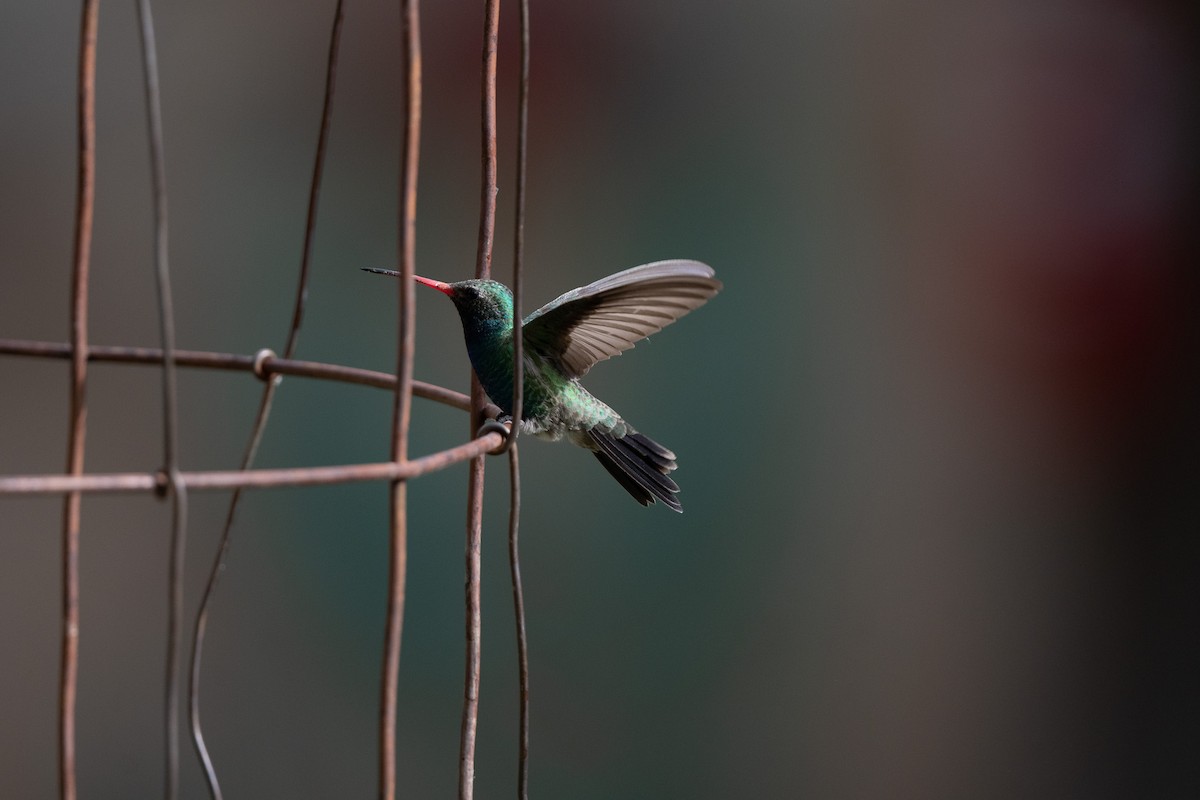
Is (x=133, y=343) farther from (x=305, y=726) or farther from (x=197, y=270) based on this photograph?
(x=305, y=726)

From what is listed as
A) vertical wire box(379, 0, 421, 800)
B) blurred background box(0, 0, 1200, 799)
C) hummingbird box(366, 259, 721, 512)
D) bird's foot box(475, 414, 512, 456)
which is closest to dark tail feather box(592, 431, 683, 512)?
hummingbird box(366, 259, 721, 512)

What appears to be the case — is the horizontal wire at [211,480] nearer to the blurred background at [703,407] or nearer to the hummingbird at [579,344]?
the hummingbird at [579,344]

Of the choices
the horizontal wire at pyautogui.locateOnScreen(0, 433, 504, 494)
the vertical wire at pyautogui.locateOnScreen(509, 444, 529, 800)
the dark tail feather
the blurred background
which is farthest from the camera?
the blurred background

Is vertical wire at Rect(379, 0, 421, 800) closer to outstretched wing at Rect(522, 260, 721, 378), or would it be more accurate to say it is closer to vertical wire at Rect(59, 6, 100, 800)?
vertical wire at Rect(59, 6, 100, 800)

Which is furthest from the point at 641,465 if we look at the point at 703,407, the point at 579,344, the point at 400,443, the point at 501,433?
→ the point at 703,407

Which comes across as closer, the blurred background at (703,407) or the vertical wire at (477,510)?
the vertical wire at (477,510)

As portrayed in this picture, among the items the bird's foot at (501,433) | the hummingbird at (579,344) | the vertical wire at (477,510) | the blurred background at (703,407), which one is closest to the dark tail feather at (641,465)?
the hummingbird at (579,344)

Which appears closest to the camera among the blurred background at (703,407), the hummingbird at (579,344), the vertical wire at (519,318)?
the vertical wire at (519,318)
